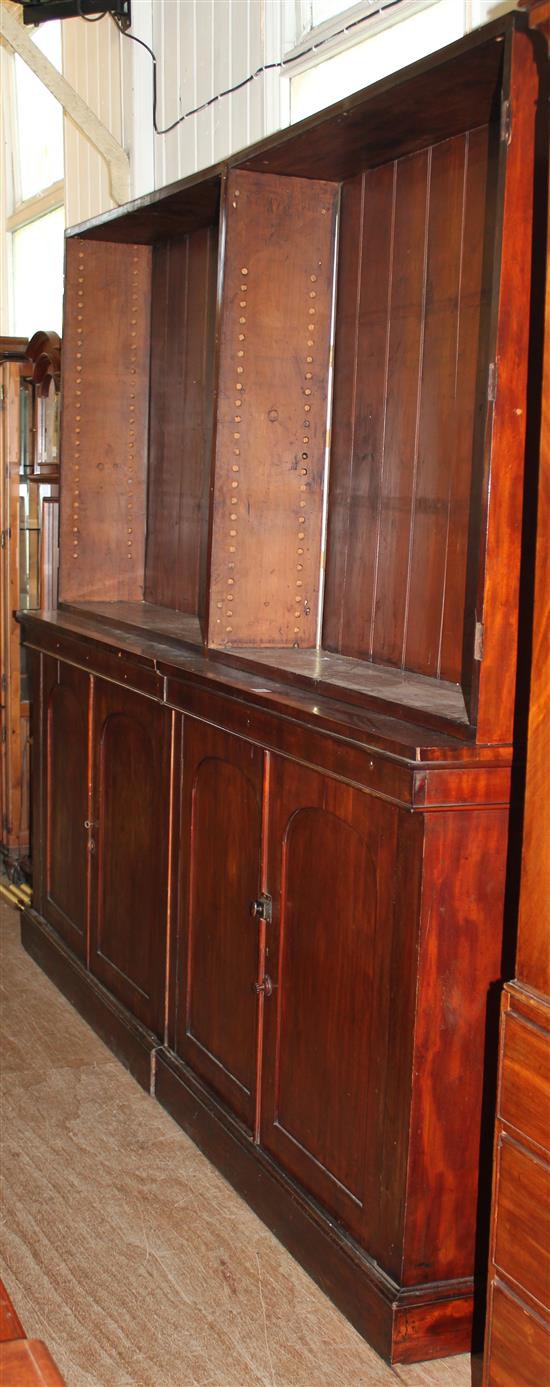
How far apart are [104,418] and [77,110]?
143cm

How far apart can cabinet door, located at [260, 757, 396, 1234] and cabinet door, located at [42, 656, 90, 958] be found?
54.4 inches

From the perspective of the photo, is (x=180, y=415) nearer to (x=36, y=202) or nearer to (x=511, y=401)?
(x=511, y=401)

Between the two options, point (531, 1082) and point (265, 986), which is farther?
point (265, 986)

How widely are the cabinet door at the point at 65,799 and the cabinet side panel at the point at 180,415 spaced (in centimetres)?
48

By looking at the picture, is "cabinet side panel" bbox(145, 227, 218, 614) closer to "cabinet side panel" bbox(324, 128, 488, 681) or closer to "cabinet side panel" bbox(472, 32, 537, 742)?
"cabinet side panel" bbox(324, 128, 488, 681)

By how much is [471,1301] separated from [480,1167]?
265 millimetres

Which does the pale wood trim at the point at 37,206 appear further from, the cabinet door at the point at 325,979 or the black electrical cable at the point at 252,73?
the cabinet door at the point at 325,979

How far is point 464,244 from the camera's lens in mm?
2777

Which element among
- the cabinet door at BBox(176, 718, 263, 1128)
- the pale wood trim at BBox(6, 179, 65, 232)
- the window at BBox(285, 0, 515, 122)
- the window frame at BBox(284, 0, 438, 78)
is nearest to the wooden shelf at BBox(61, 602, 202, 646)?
the cabinet door at BBox(176, 718, 263, 1128)

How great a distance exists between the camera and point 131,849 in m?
3.75

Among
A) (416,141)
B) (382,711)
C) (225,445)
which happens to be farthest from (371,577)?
(416,141)

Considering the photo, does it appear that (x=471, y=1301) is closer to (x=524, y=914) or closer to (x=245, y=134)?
(x=524, y=914)

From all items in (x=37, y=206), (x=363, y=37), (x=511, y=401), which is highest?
(x=37, y=206)

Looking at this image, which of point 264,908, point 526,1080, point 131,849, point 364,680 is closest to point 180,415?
point 131,849
